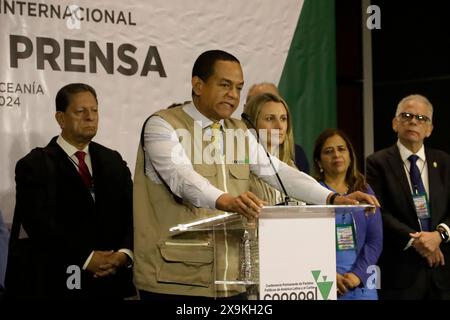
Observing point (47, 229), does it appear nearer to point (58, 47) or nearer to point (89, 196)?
point (89, 196)

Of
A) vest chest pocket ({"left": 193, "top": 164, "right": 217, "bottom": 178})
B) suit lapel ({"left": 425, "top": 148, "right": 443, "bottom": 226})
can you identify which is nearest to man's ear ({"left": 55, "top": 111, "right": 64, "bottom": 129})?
vest chest pocket ({"left": 193, "top": 164, "right": 217, "bottom": 178})

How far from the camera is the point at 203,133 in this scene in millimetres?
3549

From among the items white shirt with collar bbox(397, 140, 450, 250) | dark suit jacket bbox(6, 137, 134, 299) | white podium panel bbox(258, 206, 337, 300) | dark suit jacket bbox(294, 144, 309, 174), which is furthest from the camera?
white shirt with collar bbox(397, 140, 450, 250)

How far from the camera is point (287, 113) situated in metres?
4.30

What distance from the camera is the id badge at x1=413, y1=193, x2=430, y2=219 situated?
16.2ft

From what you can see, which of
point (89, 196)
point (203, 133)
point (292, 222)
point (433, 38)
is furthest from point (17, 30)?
point (433, 38)

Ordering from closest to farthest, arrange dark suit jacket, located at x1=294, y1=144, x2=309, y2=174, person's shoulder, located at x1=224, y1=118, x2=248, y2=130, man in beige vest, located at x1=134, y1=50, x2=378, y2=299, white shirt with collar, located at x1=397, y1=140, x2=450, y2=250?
man in beige vest, located at x1=134, y1=50, x2=378, y2=299 → person's shoulder, located at x1=224, y1=118, x2=248, y2=130 → dark suit jacket, located at x1=294, y1=144, x2=309, y2=174 → white shirt with collar, located at x1=397, y1=140, x2=450, y2=250

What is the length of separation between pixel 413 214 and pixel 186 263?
2.01m

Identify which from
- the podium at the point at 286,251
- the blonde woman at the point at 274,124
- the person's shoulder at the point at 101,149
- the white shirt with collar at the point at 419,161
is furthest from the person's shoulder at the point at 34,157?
the white shirt with collar at the point at 419,161

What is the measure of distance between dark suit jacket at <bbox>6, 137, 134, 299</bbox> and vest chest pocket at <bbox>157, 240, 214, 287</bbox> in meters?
0.70

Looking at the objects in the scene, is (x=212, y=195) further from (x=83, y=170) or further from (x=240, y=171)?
(x=83, y=170)

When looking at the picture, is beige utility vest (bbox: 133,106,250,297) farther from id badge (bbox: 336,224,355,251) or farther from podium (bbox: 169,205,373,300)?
id badge (bbox: 336,224,355,251)

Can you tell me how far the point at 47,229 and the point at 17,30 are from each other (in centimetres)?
112

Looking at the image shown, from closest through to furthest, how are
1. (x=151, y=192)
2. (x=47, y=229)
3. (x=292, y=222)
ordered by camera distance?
(x=292, y=222), (x=151, y=192), (x=47, y=229)
